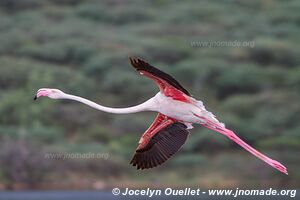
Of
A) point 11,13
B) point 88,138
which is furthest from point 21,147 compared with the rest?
point 11,13

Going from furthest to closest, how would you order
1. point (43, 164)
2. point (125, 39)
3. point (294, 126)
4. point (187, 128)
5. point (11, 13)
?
point (11, 13)
point (125, 39)
point (294, 126)
point (43, 164)
point (187, 128)

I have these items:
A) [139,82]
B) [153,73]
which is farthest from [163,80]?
[139,82]

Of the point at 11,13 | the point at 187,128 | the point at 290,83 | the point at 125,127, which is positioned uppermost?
the point at 11,13

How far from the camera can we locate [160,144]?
64.6 feet

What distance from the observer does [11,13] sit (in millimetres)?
79188

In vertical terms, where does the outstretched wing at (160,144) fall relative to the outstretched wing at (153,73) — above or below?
below

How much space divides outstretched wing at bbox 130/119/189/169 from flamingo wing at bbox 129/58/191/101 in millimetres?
888

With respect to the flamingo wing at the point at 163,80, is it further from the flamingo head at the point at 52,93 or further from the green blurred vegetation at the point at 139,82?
the green blurred vegetation at the point at 139,82

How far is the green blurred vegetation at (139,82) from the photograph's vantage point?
51666mm

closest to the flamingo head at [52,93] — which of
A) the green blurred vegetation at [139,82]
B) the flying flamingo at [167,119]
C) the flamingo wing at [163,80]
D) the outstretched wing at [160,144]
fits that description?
the flying flamingo at [167,119]

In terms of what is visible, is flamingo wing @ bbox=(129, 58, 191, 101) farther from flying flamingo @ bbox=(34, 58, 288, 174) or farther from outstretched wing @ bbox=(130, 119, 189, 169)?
outstretched wing @ bbox=(130, 119, 189, 169)

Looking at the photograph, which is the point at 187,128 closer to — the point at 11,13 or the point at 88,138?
the point at 88,138

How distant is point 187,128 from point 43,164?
3026 centimetres

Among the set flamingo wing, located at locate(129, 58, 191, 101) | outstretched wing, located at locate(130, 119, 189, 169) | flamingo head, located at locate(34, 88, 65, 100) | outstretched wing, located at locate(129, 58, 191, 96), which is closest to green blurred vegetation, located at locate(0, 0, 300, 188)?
outstretched wing, located at locate(130, 119, 189, 169)
